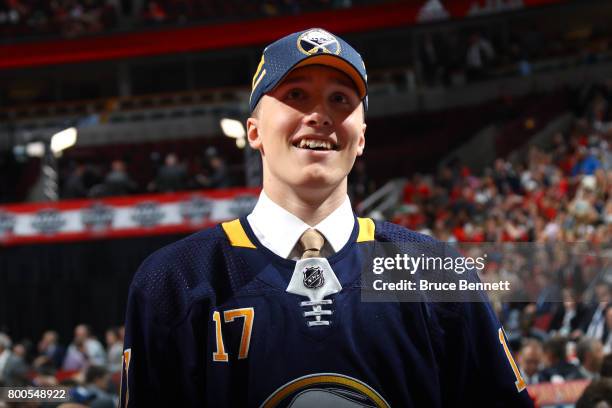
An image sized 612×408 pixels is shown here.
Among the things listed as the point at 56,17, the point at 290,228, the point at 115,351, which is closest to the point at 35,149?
the point at 56,17

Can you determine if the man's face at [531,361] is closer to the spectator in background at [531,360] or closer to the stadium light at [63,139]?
the spectator in background at [531,360]

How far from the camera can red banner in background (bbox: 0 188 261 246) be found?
15352 millimetres

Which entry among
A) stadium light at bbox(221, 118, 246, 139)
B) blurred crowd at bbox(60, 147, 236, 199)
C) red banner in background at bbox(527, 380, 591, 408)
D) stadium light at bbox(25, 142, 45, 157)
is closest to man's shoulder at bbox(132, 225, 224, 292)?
red banner in background at bbox(527, 380, 591, 408)

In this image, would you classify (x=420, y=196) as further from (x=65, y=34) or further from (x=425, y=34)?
(x=65, y=34)

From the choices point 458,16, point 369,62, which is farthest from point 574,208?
point 369,62

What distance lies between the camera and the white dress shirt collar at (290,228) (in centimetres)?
256

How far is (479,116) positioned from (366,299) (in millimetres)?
18441

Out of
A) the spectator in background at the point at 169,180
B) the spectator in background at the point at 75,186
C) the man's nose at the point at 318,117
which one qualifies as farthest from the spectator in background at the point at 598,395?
the spectator in background at the point at 75,186

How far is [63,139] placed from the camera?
20.2 m

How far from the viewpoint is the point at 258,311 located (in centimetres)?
249

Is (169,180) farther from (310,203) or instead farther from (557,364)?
(310,203)

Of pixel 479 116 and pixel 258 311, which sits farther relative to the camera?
pixel 479 116

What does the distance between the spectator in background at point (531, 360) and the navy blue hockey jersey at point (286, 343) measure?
4.23m

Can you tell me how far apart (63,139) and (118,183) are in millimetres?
4091
